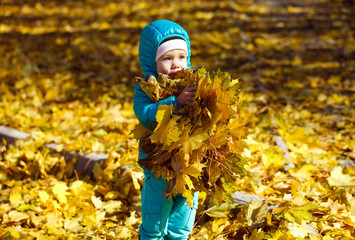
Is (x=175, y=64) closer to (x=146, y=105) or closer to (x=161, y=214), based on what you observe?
(x=146, y=105)

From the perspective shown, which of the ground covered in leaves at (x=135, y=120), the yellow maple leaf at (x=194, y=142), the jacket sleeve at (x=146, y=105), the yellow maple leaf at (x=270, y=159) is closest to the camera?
the yellow maple leaf at (x=194, y=142)

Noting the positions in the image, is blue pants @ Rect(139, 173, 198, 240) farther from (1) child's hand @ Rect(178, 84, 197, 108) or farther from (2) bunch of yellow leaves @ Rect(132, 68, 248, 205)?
(1) child's hand @ Rect(178, 84, 197, 108)

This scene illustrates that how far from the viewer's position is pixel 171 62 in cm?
204

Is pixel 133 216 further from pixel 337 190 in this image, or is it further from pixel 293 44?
pixel 293 44

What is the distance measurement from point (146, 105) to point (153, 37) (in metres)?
0.37

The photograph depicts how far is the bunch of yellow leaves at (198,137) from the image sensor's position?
1734 mm

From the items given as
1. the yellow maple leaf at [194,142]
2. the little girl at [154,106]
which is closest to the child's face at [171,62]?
the little girl at [154,106]

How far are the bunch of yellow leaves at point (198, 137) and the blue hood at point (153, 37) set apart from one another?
17 cm

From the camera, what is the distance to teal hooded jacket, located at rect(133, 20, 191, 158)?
76.0 inches

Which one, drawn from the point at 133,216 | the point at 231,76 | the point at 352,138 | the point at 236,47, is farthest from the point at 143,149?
the point at 236,47

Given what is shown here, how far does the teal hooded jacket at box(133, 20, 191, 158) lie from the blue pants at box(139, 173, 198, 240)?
21 cm

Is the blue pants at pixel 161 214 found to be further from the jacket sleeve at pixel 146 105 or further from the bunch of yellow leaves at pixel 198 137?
the jacket sleeve at pixel 146 105

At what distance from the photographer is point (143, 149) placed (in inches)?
75.2

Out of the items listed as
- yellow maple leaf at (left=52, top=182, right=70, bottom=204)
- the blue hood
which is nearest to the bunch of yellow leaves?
the blue hood
